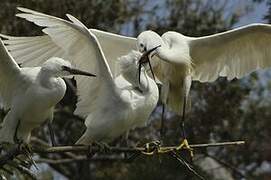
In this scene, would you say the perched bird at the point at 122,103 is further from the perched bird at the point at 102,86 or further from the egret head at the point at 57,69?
the egret head at the point at 57,69

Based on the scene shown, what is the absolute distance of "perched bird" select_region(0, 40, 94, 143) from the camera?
165 inches

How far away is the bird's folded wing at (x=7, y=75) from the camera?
4.33 meters

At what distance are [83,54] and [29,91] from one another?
465 mm

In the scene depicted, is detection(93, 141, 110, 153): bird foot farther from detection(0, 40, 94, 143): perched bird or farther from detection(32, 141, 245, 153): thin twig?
detection(0, 40, 94, 143): perched bird

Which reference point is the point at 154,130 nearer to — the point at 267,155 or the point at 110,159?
the point at 110,159

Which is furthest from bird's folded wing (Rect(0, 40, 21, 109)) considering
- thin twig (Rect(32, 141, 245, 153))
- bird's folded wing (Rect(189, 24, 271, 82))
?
bird's folded wing (Rect(189, 24, 271, 82))

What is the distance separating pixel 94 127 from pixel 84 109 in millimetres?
308

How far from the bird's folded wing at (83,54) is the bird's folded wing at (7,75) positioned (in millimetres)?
219

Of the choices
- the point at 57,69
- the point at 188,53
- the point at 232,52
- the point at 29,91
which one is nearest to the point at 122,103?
the point at 57,69

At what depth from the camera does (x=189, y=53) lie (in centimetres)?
539

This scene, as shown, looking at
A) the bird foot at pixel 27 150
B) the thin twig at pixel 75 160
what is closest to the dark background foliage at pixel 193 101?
the thin twig at pixel 75 160

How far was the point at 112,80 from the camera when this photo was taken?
14.1ft

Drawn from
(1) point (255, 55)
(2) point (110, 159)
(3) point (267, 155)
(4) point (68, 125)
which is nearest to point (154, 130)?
(2) point (110, 159)

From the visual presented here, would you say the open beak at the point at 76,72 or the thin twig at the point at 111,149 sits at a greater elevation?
the open beak at the point at 76,72
